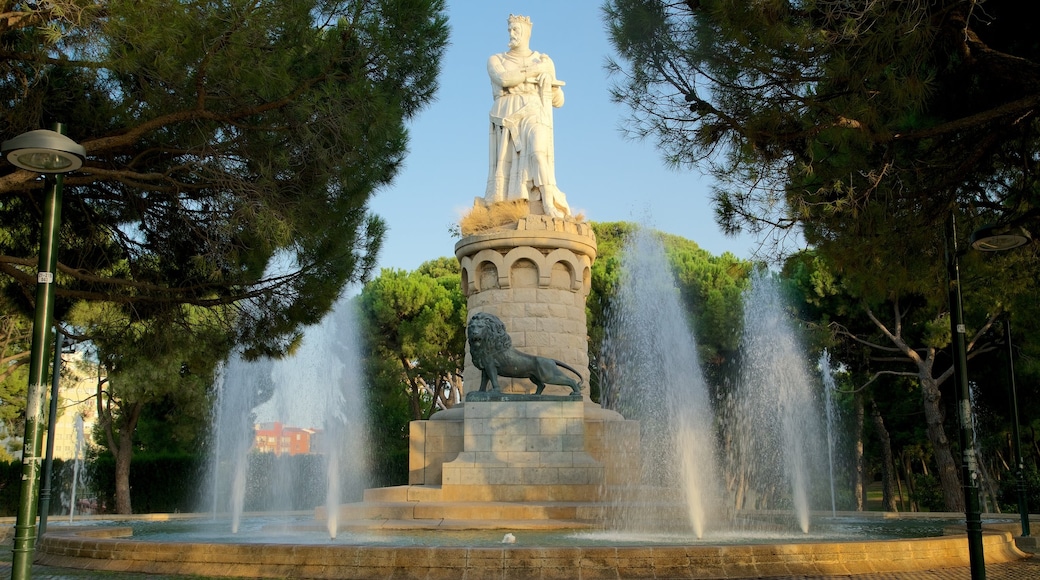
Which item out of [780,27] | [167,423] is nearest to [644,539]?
[780,27]

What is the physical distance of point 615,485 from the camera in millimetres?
13133

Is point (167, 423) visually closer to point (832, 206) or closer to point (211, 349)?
point (211, 349)

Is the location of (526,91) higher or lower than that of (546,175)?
higher

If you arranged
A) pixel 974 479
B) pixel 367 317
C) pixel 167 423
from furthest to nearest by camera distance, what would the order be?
pixel 367 317, pixel 167 423, pixel 974 479

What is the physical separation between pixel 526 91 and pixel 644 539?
9.23m

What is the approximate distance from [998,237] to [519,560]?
4.63 metres

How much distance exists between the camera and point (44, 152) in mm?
6078

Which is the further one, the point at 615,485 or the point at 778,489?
the point at 778,489

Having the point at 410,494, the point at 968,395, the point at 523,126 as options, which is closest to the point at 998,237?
the point at 968,395

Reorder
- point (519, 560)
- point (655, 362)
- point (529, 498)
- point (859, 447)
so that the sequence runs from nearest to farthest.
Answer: point (519, 560) < point (529, 498) < point (655, 362) < point (859, 447)

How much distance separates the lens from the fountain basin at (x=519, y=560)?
6.86 metres

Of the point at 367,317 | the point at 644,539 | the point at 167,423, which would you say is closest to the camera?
the point at 644,539

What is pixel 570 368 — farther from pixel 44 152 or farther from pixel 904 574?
Result: pixel 44 152

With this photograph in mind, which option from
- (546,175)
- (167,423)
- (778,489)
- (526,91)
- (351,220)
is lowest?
(778,489)
